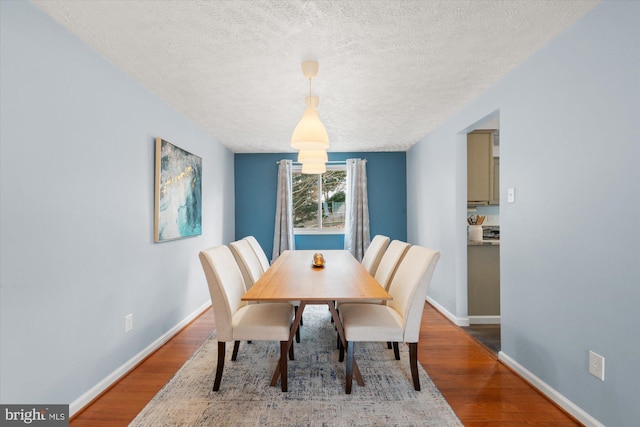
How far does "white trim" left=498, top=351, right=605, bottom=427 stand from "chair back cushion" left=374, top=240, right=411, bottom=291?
1.04 m

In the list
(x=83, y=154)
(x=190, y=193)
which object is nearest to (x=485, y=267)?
(x=190, y=193)

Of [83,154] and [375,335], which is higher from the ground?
[83,154]

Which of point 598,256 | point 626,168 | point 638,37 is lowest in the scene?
point 598,256

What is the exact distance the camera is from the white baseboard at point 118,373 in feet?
6.13

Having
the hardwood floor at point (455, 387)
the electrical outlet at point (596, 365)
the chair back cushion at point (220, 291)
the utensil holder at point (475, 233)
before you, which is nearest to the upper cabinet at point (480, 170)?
the utensil holder at point (475, 233)

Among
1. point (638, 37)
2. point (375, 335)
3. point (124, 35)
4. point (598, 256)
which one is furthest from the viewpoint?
point (375, 335)

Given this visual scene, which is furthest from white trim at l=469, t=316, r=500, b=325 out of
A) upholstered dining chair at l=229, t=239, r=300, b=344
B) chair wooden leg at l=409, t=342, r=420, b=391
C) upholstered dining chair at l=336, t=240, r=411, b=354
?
upholstered dining chair at l=229, t=239, r=300, b=344

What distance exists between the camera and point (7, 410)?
148 centimetres

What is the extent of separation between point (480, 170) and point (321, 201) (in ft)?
9.00

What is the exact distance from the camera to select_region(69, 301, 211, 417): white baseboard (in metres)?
1.87

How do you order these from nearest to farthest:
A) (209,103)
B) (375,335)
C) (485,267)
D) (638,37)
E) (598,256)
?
(638,37) → (598,256) → (375,335) → (209,103) → (485,267)

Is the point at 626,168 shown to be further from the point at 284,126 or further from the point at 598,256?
the point at 284,126

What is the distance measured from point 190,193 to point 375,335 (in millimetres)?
2467

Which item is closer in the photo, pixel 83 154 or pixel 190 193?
pixel 83 154
